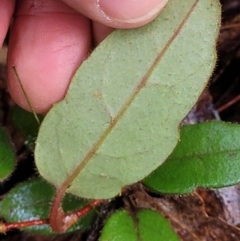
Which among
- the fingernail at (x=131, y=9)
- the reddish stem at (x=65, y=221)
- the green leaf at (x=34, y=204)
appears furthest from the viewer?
the green leaf at (x=34, y=204)

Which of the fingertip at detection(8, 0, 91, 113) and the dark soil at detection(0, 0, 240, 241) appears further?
the dark soil at detection(0, 0, 240, 241)

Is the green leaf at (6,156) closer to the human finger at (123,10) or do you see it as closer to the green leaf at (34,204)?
the green leaf at (34,204)

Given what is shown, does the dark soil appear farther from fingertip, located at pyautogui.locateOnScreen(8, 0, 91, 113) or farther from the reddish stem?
fingertip, located at pyautogui.locateOnScreen(8, 0, 91, 113)

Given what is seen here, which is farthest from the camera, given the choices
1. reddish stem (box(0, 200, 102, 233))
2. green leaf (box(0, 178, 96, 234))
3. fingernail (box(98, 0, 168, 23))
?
green leaf (box(0, 178, 96, 234))

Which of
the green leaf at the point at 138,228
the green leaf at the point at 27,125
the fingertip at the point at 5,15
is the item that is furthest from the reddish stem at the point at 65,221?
the fingertip at the point at 5,15

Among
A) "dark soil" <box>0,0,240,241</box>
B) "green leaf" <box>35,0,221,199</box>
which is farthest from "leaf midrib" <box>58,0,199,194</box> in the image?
"dark soil" <box>0,0,240,241</box>

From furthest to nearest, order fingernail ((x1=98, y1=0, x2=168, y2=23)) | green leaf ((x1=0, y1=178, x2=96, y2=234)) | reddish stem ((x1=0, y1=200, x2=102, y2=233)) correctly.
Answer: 1. green leaf ((x1=0, y1=178, x2=96, y2=234))
2. reddish stem ((x1=0, y1=200, x2=102, y2=233))
3. fingernail ((x1=98, y1=0, x2=168, y2=23))

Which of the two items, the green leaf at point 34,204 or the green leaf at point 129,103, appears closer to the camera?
the green leaf at point 129,103

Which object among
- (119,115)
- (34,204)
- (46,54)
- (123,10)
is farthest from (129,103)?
(34,204)
